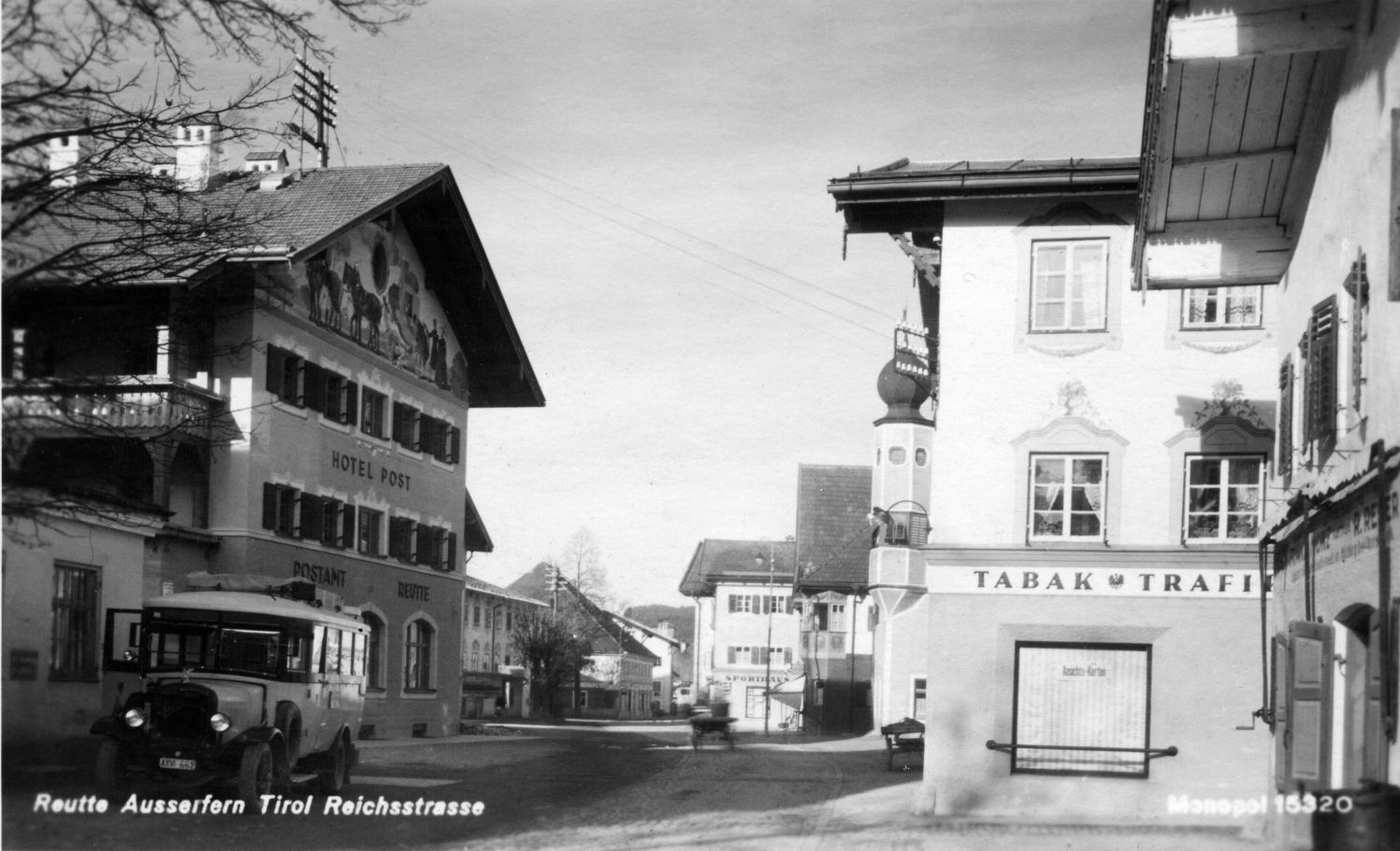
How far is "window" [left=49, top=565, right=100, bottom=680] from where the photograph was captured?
14.2m

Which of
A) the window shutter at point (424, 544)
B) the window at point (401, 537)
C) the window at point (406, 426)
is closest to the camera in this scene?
the window at point (406, 426)

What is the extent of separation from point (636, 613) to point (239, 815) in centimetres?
1017

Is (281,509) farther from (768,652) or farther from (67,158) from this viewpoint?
(768,652)

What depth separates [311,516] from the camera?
21609 millimetres

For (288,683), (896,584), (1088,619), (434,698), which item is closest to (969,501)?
(1088,619)

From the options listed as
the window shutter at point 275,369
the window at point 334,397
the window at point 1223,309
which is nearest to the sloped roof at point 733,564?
the window at point 334,397

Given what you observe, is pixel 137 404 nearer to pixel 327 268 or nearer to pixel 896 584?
pixel 327 268

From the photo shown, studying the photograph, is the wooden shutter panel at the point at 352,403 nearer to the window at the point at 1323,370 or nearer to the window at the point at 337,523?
the window at the point at 337,523

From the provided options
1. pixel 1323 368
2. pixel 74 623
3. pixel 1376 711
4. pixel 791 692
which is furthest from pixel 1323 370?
pixel 791 692

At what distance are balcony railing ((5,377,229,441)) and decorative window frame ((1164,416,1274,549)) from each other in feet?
30.1

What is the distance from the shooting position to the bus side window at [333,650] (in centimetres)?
1515

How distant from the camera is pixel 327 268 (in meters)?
21.1

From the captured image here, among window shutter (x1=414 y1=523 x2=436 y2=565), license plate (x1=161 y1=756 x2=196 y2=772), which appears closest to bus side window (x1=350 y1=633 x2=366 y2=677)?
Result: license plate (x1=161 y1=756 x2=196 y2=772)

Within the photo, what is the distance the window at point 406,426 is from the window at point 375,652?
7.76ft
